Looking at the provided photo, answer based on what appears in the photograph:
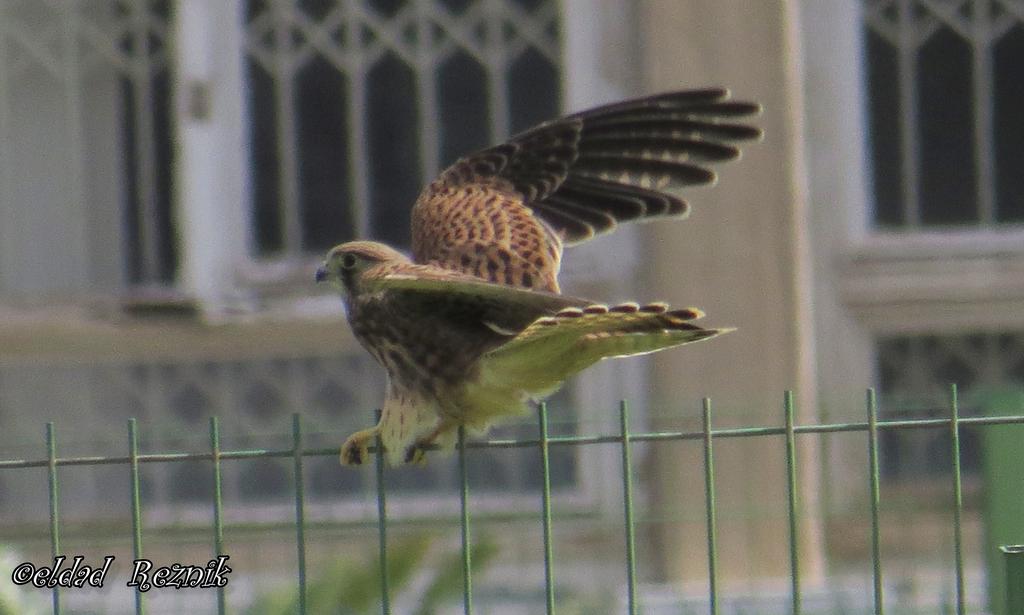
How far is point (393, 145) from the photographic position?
23.6 feet

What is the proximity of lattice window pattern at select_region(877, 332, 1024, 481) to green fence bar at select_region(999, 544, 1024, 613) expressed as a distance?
11.2ft

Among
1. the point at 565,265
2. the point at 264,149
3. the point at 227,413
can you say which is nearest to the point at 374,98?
the point at 264,149

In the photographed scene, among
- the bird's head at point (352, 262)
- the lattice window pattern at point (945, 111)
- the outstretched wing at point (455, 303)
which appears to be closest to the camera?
the outstretched wing at point (455, 303)

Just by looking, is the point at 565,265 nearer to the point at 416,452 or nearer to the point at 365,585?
the point at 365,585

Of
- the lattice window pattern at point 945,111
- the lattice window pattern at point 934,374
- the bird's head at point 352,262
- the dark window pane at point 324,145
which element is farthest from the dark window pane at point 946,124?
the bird's head at point 352,262

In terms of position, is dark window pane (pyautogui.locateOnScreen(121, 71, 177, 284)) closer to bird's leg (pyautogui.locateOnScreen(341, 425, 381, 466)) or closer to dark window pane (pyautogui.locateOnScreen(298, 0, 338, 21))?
dark window pane (pyautogui.locateOnScreen(298, 0, 338, 21))

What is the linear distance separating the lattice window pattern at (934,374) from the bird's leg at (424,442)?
342 centimetres

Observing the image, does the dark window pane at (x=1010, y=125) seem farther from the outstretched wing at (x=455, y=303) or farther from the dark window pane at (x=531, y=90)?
the outstretched wing at (x=455, y=303)

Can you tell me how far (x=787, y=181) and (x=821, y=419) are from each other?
0.88 meters

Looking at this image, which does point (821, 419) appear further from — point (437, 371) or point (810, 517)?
point (437, 371)

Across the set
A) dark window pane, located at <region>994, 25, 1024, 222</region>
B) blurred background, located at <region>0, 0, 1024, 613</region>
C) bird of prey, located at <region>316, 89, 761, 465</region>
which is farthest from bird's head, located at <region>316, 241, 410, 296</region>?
dark window pane, located at <region>994, 25, 1024, 222</region>

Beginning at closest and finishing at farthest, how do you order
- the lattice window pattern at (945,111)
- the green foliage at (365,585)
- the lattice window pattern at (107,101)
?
the green foliage at (365,585) < the lattice window pattern at (945,111) < the lattice window pattern at (107,101)

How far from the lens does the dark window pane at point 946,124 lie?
281 inches

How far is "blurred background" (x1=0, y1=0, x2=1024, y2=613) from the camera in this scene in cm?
666
